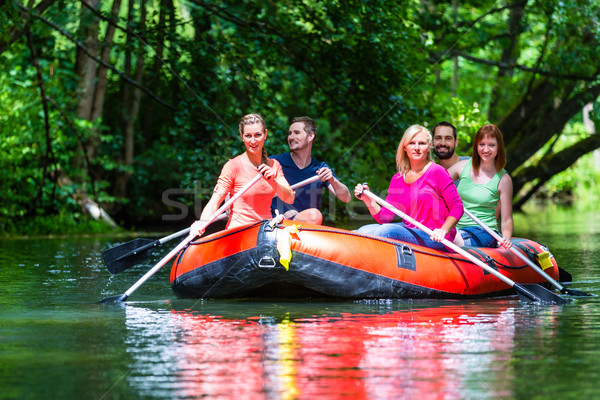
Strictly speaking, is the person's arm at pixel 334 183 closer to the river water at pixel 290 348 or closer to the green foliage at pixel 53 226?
the river water at pixel 290 348

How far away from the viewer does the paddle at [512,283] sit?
258 inches

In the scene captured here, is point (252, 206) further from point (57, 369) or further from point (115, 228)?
point (115, 228)

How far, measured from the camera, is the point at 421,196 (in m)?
6.70

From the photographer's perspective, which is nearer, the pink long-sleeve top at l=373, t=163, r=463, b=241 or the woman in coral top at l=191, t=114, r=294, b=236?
the woman in coral top at l=191, t=114, r=294, b=236

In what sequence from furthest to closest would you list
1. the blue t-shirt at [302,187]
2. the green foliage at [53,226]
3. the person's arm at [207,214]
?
1. the green foliage at [53,226]
2. the blue t-shirt at [302,187]
3. the person's arm at [207,214]

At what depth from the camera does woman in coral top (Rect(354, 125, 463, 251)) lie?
6.61 metres

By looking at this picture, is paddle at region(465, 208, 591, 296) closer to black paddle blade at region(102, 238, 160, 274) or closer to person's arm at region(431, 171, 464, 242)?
person's arm at region(431, 171, 464, 242)

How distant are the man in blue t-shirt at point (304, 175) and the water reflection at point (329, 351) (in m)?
1.10

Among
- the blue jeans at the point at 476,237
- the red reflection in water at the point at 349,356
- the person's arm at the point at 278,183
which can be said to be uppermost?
the person's arm at the point at 278,183

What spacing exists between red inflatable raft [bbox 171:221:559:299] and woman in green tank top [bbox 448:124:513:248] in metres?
0.54

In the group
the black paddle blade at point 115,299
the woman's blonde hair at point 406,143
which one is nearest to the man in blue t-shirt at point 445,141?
the woman's blonde hair at point 406,143

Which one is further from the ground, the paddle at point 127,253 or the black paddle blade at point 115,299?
the paddle at point 127,253

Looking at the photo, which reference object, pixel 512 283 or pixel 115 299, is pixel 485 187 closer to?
pixel 512 283

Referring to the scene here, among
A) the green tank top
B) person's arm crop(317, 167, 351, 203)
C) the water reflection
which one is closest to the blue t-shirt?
person's arm crop(317, 167, 351, 203)
